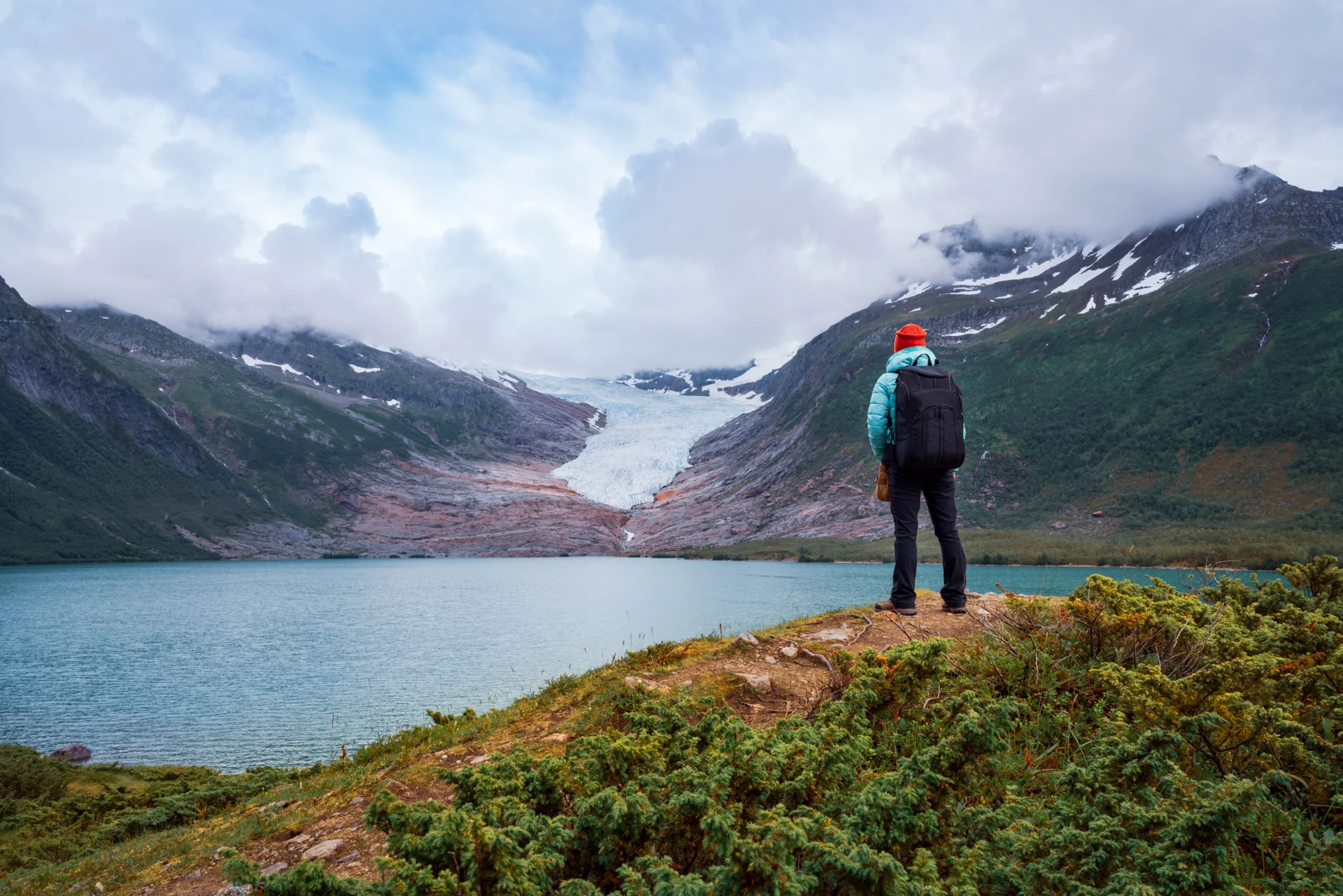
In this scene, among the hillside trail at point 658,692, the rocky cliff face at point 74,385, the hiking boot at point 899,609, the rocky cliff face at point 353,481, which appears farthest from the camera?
the rocky cliff face at point 74,385

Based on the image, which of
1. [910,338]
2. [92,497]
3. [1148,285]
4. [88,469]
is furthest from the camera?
[1148,285]

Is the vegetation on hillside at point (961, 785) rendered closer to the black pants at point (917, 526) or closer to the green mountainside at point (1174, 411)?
the black pants at point (917, 526)

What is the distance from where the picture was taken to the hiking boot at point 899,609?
867 centimetres

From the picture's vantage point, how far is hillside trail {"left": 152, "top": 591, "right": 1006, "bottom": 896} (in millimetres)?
5172

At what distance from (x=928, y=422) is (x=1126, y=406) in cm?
12501

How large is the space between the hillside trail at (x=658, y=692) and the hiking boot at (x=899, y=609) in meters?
0.07

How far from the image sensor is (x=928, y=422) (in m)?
8.39

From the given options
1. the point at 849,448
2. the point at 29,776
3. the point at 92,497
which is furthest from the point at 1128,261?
the point at 92,497

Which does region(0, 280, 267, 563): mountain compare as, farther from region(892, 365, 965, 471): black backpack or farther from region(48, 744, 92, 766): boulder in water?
region(892, 365, 965, 471): black backpack

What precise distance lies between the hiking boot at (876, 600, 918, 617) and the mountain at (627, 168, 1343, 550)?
299ft

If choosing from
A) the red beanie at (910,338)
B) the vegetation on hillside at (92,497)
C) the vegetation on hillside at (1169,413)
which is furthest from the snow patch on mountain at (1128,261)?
the vegetation on hillside at (92,497)

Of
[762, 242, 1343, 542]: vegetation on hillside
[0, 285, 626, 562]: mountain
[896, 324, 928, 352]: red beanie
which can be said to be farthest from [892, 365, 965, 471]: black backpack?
[0, 285, 626, 562]: mountain

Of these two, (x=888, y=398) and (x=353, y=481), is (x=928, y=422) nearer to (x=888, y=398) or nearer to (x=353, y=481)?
(x=888, y=398)

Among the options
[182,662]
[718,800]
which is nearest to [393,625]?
[182,662]
